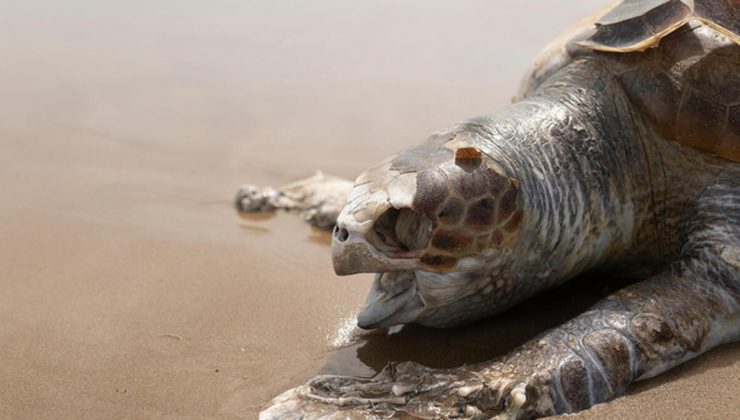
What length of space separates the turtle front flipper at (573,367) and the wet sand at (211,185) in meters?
0.08

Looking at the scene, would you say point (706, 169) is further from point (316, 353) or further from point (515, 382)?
point (316, 353)

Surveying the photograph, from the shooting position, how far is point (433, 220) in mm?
2383

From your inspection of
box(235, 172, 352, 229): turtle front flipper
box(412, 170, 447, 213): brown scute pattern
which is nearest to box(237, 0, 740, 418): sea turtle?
box(412, 170, 447, 213): brown scute pattern

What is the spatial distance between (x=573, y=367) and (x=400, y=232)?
0.64 m

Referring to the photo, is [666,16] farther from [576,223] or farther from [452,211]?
[452,211]

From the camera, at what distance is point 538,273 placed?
2.74 metres

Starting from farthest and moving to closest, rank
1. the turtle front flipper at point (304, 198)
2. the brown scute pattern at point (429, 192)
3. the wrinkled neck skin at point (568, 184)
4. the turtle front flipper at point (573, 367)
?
the turtle front flipper at point (304, 198) → the wrinkled neck skin at point (568, 184) → the brown scute pattern at point (429, 192) → the turtle front flipper at point (573, 367)

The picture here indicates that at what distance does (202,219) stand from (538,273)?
6.17 ft

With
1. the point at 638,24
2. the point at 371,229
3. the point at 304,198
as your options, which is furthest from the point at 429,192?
the point at 304,198

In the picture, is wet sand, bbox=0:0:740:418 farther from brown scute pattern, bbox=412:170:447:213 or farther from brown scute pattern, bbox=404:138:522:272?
brown scute pattern, bbox=412:170:447:213

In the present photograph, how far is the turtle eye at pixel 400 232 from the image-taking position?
7.91 ft

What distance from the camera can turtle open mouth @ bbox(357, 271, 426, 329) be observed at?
2.63m

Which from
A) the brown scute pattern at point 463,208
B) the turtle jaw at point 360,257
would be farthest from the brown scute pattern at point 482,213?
the turtle jaw at point 360,257

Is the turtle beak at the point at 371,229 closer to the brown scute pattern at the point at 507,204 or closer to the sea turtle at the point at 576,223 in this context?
the sea turtle at the point at 576,223
